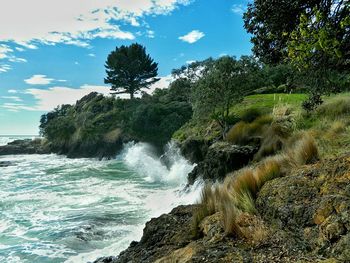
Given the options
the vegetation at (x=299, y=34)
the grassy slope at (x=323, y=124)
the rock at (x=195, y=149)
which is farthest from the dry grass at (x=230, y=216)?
the rock at (x=195, y=149)

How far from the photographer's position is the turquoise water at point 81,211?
993 cm

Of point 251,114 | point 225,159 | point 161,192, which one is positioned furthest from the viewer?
point 161,192

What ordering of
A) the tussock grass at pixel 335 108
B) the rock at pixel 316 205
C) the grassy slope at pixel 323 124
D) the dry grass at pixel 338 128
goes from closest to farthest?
the rock at pixel 316 205 → the grassy slope at pixel 323 124 → the dry grass at pixel 338 128 → the tussock grass at pixel 335 108

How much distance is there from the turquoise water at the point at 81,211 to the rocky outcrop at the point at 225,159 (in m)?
1.35

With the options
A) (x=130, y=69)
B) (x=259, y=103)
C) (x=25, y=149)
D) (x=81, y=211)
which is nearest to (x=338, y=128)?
(x=81, y=211)

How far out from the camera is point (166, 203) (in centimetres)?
1484

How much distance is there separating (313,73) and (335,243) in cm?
548

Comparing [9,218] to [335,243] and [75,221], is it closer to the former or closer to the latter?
[75,221]

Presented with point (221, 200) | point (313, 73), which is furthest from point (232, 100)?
point (221, 200)

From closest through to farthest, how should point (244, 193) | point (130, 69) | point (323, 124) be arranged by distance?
point (244, 193) → point (323, 124) → point (130, 69)

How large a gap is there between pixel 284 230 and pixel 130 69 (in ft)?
182

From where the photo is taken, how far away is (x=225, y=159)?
12945mm

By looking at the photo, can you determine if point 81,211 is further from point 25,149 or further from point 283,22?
point 25,149

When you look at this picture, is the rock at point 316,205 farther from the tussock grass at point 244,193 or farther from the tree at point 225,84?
the tree at point 225,84
